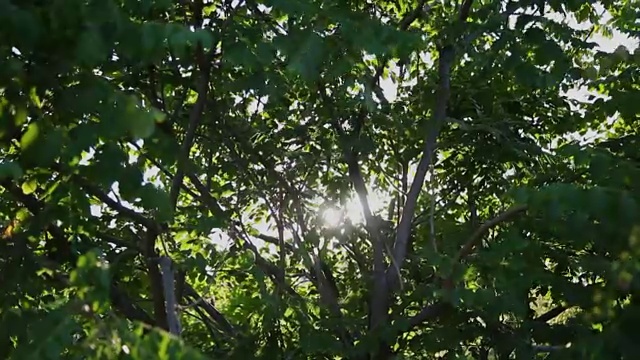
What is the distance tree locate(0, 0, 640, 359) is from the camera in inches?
93.7

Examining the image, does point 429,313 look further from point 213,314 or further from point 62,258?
point 62,258

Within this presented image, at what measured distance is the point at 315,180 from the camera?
4965 millimetres

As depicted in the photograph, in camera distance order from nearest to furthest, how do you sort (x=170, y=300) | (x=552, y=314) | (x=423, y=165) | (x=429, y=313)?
(x=170, y=300)
(x=429, y=313)
(x=552, y=314)
(x=423, y=165)

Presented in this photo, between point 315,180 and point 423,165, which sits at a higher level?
point 315,180

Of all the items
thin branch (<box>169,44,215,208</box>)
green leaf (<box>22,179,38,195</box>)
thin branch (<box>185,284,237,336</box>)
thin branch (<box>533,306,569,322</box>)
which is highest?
thin branch (<box>169,44,215,208</box>)

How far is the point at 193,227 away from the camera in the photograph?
3912 millimetres

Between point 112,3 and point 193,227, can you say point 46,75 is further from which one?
point 193,227

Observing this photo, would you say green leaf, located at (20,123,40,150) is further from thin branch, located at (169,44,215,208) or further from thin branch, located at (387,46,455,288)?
thin branch, located at (387,46,455,288)

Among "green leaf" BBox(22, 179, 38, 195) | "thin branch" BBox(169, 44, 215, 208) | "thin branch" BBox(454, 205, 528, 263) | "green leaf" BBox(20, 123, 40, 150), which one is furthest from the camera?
"thin branch" BBox(169, 44, 215, 208)

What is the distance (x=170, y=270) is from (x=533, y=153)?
211 cm

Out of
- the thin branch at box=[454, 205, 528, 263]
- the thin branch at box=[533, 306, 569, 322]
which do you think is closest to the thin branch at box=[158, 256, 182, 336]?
the thin branch at box=[454, 205, 528, 263]

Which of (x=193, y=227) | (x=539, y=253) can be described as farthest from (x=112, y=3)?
(x=539, y=253)

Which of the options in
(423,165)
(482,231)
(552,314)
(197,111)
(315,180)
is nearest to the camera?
(482,231)

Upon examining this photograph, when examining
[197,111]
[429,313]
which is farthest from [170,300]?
[429,313]
